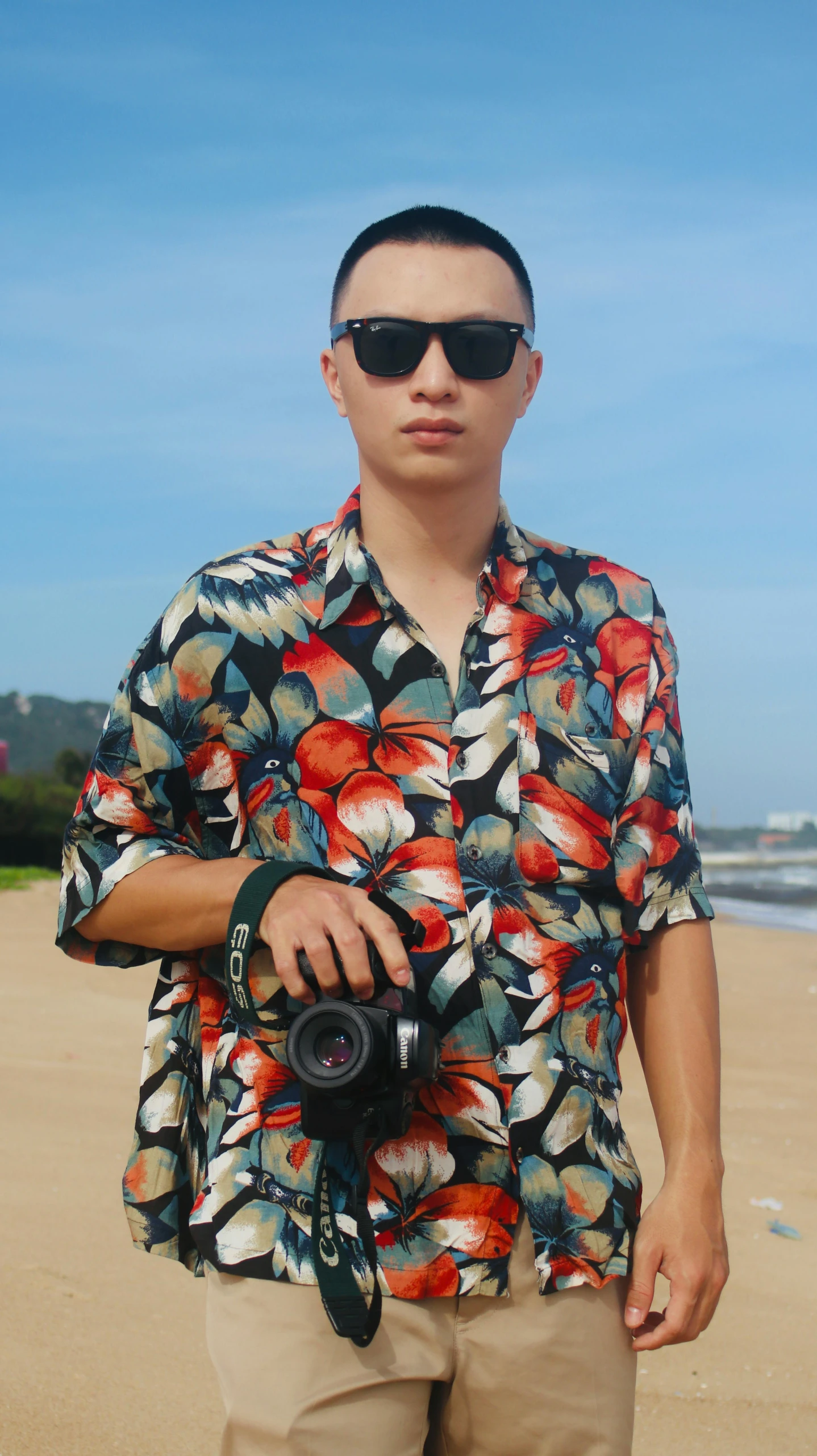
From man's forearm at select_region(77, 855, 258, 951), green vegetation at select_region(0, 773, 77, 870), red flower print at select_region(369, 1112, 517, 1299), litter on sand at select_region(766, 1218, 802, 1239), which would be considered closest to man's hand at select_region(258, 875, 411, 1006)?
man's forearm at select_region(77, 855, 258, 951)

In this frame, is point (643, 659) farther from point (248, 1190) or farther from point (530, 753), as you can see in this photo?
point (248, 1190)

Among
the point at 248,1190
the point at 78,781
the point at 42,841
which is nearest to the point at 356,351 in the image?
the point at 248,1190

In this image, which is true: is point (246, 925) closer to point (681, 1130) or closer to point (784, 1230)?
point (681, 1130)

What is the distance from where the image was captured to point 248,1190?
1.80m

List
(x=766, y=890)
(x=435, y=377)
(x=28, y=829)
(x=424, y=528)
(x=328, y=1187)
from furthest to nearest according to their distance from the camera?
(x=766, y=890)
(x=28, y=829)
(x=424, y=528)
(x=435, y=377)
(x=328, y=1187)

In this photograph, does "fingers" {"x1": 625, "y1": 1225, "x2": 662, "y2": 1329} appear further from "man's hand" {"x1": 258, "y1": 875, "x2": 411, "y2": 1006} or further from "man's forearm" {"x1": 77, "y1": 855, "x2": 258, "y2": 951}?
"man's forearm" {"x1": 77, "y1": 855, "x2": 258, "y2": 951}

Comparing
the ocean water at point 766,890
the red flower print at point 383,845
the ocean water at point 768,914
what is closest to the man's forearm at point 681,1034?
the red flower print at point 383,845

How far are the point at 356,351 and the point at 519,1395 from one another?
156 cm

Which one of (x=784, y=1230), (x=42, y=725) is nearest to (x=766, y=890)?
(x=784, y=1230)

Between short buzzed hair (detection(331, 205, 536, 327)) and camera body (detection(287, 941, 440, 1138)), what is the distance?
1.12m

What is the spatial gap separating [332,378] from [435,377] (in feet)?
1.03

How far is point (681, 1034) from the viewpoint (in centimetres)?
202

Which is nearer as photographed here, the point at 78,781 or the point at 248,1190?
the point at 248,1190

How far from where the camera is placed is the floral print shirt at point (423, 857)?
1.81 meters
